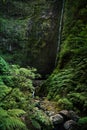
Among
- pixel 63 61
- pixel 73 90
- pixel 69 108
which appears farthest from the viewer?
pixel 63 61

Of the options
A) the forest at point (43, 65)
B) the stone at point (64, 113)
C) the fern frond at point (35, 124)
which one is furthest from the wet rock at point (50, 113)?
the fern frond at point (35, 124)

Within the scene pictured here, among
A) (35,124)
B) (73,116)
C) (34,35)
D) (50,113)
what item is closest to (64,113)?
(73,116)

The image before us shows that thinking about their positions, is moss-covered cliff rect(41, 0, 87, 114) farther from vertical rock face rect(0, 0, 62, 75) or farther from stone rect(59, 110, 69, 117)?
vertical rock face rect(0, 0, 62, 75)

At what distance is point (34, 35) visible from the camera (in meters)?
13.9

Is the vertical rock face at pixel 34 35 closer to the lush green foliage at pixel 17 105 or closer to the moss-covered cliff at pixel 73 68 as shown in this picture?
the moss-covered cliff at pixel 73 68

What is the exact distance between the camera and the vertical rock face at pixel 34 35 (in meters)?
13.6

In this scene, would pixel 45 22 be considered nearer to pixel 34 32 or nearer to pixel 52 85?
pixel 34 32

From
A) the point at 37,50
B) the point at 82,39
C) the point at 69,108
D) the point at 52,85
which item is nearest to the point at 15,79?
the point at 69,108

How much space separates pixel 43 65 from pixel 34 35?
175cm

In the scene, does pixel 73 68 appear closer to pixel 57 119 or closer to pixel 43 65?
pixel 57 119

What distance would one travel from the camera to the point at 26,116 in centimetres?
526

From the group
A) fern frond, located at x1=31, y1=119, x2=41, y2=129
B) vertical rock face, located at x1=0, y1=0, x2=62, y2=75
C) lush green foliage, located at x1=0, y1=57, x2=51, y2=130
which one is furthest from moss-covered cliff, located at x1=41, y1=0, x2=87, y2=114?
vertical rock face, located at x1=0, y1=0, x2=62, y2=75

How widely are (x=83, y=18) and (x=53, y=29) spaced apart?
11.0ft

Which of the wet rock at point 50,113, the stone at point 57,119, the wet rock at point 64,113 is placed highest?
the stone at point 57,119
